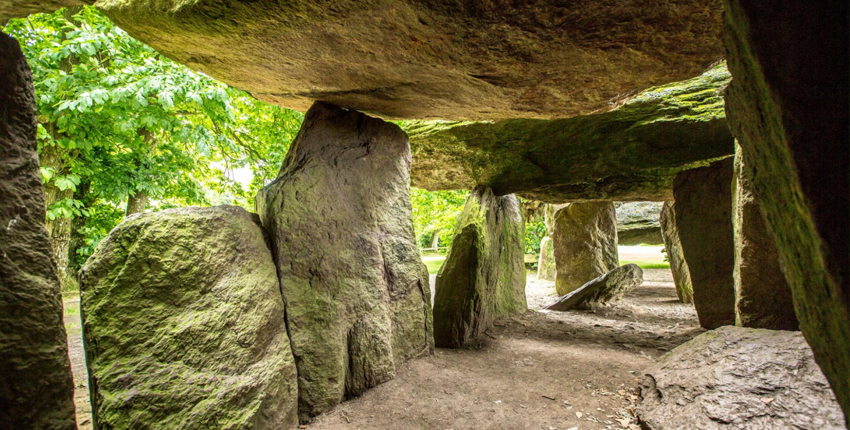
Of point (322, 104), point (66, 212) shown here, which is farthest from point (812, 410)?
point (66, 212)

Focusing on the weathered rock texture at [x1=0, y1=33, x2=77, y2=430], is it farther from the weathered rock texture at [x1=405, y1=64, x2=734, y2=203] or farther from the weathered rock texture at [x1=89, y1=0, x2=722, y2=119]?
the weathered rock texture at [x1=405, y1=64, x2=734, y2=203]

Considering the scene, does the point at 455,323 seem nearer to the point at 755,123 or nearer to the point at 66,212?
the point at 755,123

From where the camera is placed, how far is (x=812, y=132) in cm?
89

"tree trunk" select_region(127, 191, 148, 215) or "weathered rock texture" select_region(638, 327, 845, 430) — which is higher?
"tree trunk" select_region(127, 191, 148, 215)

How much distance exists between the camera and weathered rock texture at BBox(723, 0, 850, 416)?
2.83 feet

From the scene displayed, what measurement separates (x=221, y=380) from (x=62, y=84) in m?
4.14

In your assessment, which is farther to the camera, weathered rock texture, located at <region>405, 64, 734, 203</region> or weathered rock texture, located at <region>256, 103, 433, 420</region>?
weathered rock texture, located at <region>405, 64, 734, 203</region>

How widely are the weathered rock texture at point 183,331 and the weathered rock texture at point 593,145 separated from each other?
3.21m

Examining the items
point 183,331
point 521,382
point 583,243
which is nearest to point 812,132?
point 183,331

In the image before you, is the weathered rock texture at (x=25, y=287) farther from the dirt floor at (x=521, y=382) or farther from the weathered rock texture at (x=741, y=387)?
the weathered rock texture at (x=741, y=387)

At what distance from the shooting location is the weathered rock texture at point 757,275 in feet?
11.2

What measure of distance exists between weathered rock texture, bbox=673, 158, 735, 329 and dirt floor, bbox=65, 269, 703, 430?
391mm

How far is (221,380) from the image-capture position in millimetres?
2150

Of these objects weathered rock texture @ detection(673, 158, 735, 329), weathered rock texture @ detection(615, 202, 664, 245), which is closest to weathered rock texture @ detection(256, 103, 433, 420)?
weathered rock texture @ detection(673, 158, 735, 329)
